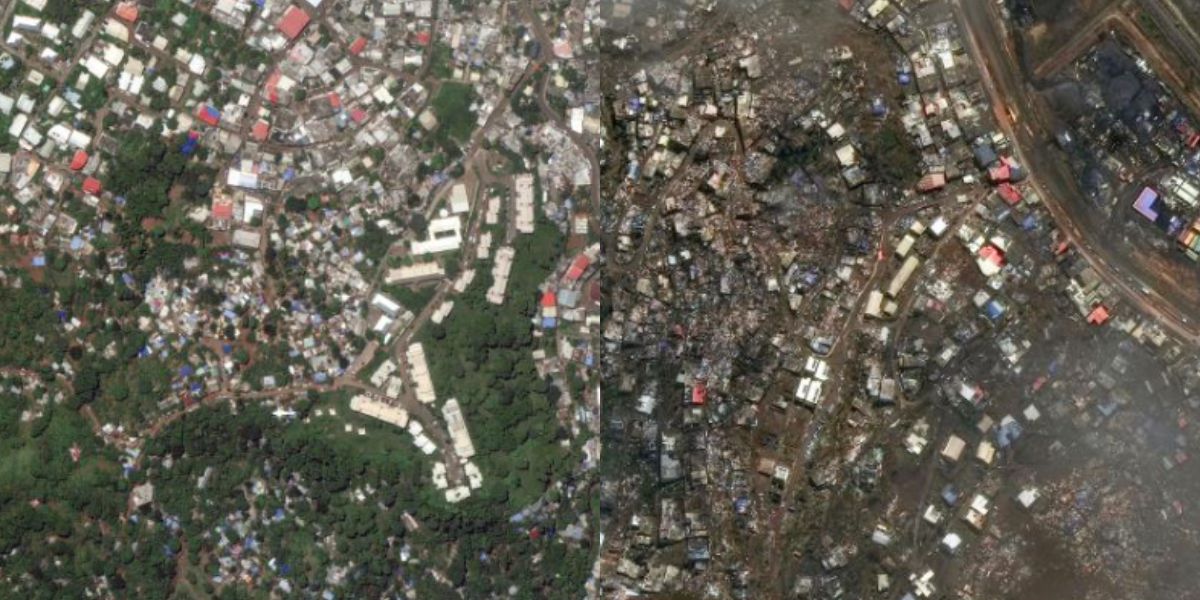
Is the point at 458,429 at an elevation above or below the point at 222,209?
below

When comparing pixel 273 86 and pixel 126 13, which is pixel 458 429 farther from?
pixel 126 13

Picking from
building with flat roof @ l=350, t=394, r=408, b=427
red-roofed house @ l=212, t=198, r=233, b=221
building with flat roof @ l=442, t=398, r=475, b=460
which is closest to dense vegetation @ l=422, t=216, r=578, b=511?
building with flat roof @ l=442, t=398, r=475, b=460

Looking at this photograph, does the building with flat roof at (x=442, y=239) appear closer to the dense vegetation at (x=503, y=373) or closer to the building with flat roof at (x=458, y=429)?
the dense vegetation at (x=503, y=373)

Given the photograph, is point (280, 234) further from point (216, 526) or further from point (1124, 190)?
point (1124, 190)

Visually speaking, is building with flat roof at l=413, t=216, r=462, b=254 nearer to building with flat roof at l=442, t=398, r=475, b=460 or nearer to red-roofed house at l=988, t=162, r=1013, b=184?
building with flat roof at l=442, t=398, r=475, b=460

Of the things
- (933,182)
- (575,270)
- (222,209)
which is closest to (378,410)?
(575,270)

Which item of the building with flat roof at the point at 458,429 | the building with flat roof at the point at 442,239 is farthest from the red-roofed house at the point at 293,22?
the building with flat roof at the point at 458,429

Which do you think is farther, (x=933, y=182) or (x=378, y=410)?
(x=933, y=182)
